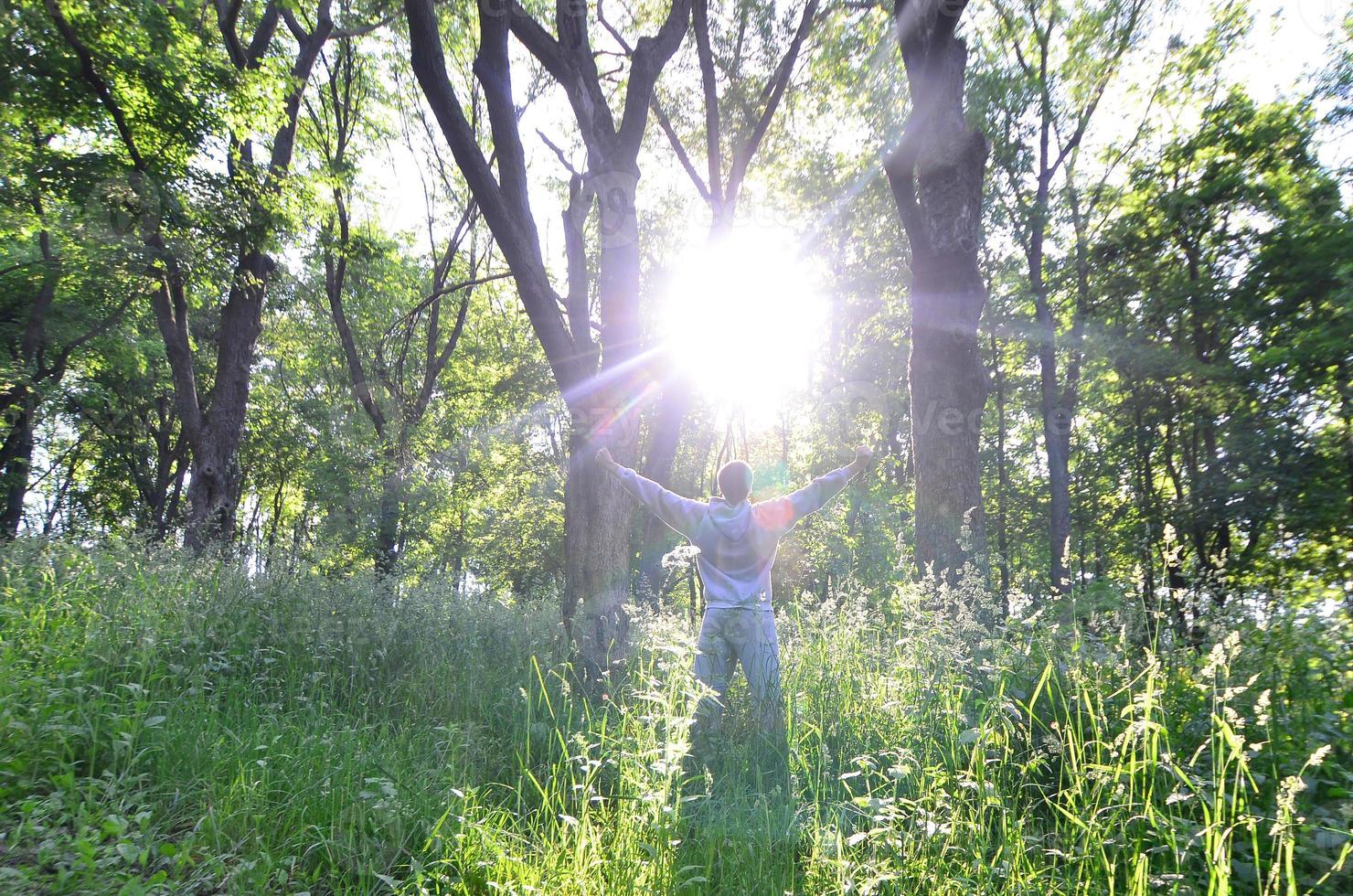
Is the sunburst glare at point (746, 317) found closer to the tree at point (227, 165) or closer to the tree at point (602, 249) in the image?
the tree at point (602, 249)

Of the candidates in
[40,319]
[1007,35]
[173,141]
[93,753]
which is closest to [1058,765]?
[93,753]

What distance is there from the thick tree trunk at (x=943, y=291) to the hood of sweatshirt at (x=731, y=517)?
3105mm

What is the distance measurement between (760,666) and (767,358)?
2106 centimetres

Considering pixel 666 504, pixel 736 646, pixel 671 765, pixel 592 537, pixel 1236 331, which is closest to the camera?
pixel 671 765

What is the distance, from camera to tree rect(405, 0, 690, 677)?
6344 mm

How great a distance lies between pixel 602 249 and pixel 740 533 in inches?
137

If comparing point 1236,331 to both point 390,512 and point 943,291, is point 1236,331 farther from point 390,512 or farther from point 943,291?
point 390,512

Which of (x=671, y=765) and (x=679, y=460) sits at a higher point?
(x=679, y=460)

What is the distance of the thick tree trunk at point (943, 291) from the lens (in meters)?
7.89

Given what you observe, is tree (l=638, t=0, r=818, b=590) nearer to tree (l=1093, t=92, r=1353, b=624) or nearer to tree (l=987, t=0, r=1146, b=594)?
tree (l=987, t=0, r=1146, b=594)

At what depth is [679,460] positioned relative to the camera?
31172mm

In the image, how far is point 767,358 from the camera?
25.4 m

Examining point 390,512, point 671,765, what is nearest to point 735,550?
point 671,765

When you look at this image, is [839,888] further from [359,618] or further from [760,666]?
[359,618]
